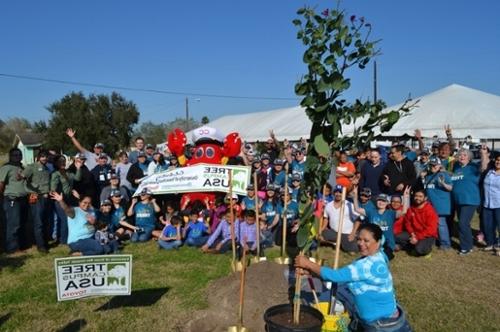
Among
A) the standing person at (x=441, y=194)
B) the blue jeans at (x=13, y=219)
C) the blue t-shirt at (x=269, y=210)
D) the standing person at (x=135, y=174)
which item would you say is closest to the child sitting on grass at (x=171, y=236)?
the standing person at (x=135, y=174)

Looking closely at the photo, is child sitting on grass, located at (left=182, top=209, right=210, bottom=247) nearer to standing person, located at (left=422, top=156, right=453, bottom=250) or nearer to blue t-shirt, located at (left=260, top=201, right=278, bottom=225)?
blue t-shirt, located at (left=260, top=201, right=278, bottom=225)

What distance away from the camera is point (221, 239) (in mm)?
8445

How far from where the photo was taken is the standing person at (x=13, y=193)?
804cm

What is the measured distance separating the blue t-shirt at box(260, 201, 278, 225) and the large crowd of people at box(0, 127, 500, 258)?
0.02 m

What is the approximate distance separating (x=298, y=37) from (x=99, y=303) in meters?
4.41

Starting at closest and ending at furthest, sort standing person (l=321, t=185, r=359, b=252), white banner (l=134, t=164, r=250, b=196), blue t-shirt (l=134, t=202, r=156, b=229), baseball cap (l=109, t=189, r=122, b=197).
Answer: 1. standing person (l=321, t=185, r=359, b=252)
2. baseball cap (l=109, t=189, r=122, b=197)
3. blue t-shirt (l=134, t=202, r=156, b=229)
4. white banner (l=134, t=164, r=250, b=196)

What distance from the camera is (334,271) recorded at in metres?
3.71

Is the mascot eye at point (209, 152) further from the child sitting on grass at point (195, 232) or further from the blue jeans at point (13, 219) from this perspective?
the blue jeans at point (13, 219)

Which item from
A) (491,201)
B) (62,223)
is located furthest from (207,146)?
(491,201)

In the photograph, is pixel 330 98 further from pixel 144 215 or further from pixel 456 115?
pixel 456 115

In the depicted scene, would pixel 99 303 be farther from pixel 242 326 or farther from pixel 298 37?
pixel 298 37

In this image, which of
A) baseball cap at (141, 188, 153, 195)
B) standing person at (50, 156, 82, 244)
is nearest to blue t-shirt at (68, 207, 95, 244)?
standing person at (50, 156, 82, 244)

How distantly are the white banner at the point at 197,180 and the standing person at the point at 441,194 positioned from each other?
3.69 m

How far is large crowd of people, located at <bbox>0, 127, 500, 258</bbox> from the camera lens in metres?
7.98
